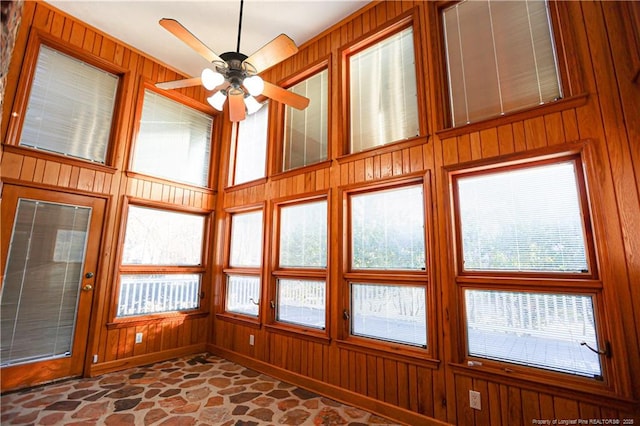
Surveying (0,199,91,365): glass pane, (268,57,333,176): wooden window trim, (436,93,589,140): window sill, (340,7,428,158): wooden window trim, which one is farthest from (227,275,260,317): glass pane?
(436,93,589,140): window sill

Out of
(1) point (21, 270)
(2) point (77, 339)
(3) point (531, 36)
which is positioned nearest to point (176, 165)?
(1) point (21, 270)

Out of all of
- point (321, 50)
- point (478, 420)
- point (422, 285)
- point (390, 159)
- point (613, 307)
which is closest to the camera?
point (613, 307)

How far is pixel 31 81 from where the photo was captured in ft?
Result: 10.7

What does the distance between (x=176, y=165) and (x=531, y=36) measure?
434 cm

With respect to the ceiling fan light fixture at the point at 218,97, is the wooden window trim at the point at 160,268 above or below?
below

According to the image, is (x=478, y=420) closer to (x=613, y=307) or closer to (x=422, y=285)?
(x=422, y=285)

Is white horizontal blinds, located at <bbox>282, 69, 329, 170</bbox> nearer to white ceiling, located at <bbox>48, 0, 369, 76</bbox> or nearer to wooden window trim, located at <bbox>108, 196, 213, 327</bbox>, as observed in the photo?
white ceiling, located at <bbox>48, 0, 369, 76</bbox>

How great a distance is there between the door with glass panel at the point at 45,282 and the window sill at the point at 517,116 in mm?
3983

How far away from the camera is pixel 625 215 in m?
1.85

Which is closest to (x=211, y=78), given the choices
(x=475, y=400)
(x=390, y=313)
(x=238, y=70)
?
(x=238, y=70)

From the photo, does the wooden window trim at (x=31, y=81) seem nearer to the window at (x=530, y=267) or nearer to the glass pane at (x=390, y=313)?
the glass pane at (x=390, y=313)

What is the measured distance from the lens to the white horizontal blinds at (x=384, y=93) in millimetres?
2984

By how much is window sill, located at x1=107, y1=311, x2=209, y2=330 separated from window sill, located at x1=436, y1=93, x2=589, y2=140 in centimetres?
390

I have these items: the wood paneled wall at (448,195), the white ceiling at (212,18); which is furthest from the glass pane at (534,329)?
the white ceiling at (212,18)
